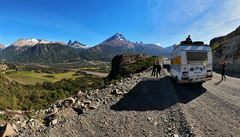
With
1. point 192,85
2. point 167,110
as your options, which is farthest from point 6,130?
point 192,85

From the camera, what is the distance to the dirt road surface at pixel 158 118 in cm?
1241

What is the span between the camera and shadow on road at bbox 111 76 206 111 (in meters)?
16.9

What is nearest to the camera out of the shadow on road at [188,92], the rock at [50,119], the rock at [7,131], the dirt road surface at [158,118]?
the rock at [7,131]

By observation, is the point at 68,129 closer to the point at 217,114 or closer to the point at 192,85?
the point at 217,114

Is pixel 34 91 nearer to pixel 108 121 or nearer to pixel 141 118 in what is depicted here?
pixel 108 121

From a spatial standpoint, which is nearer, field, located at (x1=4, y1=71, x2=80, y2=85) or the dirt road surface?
the dirt road surface

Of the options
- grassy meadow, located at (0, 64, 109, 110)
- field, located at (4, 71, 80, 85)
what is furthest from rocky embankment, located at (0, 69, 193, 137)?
field, located at (4, 71, 80, 85)

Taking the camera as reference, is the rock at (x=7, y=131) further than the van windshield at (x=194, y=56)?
No

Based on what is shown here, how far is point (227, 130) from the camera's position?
12.0m

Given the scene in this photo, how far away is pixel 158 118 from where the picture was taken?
14484 mm

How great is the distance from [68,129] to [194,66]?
44.9ft

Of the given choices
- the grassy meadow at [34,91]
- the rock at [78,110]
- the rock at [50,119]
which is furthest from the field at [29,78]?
the rock at [50,119]

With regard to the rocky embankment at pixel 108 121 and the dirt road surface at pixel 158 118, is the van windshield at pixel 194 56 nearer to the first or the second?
the dirt road surface at pixel 158 118

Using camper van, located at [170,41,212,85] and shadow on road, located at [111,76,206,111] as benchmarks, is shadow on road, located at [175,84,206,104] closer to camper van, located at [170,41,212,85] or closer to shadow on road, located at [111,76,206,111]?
shadow on road, located at [111,76,206,111]
